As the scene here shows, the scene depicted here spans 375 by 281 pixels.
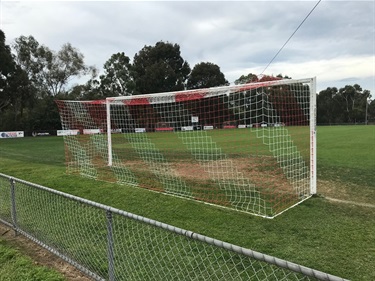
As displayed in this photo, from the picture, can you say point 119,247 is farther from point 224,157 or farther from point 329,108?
point 329,108

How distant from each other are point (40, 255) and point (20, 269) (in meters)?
0.43

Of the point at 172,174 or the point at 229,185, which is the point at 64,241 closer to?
the point at 229,185

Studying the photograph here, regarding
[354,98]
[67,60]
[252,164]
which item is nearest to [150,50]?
[67,60]

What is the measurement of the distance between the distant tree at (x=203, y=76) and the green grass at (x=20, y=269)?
55739 mm

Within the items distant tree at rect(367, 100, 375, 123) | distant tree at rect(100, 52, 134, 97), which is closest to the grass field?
distant tree at rect(100, 52, 134, 97)

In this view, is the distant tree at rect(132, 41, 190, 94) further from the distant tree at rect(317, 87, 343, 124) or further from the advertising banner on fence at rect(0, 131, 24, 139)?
the distant tree at rect(317, 87, 343, 124)

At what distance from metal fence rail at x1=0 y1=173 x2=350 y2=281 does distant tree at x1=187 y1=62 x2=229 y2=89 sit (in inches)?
2145

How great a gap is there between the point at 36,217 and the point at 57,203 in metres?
0.69

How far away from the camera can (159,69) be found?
52.0 metres

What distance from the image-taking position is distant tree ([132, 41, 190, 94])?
52.2m

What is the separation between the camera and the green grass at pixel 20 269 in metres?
3.52

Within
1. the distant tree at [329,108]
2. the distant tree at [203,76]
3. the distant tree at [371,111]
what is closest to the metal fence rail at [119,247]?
the distant tree at [203,76]

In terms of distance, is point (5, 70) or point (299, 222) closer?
point (299, 222)

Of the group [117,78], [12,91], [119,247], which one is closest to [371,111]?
[117,78]
